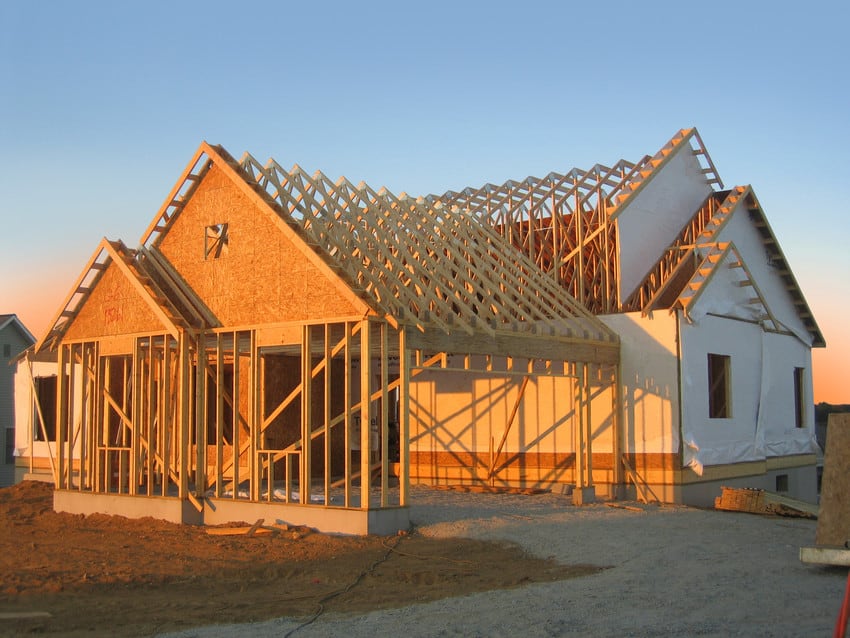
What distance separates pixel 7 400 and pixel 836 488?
3192 cm

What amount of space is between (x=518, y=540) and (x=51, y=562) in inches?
260

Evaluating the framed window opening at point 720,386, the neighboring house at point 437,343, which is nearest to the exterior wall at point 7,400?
the neighboring house at point 437,343

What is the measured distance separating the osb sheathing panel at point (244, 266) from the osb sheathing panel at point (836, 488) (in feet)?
23.5

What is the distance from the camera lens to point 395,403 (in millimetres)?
26422

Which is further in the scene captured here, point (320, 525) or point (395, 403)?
point (395, 403)

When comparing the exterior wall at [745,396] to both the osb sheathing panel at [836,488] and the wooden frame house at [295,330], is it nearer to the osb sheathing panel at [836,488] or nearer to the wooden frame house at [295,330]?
the wooden frame house at [295,330]

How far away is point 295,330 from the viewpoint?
16.0 meters

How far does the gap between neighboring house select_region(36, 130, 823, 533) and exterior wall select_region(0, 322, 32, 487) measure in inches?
513

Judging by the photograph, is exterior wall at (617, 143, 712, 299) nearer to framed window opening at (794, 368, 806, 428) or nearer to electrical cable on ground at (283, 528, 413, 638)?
framed window opening at (794, 368, 806, 428)

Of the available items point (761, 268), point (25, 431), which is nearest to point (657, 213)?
point (761, 268)

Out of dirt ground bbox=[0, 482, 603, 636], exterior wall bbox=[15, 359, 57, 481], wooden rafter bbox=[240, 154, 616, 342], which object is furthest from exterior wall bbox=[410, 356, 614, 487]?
exterior wall bbox=[15, 359, 57, 481]

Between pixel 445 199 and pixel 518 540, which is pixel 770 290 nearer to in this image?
pixel 445 199

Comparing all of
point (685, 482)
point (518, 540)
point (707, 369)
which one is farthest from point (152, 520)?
point (707, 369)

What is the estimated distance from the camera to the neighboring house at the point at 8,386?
35.1 meters
